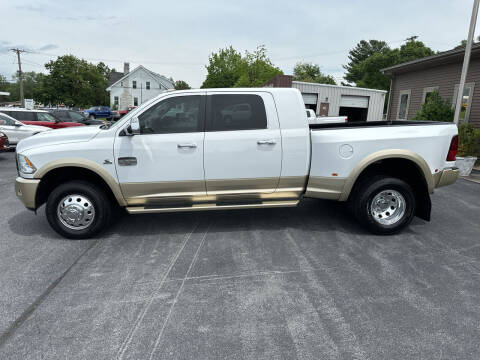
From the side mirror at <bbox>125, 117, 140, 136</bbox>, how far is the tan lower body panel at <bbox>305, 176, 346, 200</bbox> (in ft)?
8.02

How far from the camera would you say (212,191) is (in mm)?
4758

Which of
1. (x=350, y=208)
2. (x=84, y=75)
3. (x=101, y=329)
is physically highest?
(x=84, y=75)

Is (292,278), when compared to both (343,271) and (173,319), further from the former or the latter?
(173,319)

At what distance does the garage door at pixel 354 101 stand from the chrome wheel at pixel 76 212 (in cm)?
2453

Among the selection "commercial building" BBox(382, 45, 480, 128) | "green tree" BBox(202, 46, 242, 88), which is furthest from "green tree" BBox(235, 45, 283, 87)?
"commercial building" BBox(382, 45, 480, 128)

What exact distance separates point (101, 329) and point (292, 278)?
75.6 inches

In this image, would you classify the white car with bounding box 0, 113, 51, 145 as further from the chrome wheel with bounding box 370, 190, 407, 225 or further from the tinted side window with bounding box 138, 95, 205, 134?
the chrome wheel with bounding box 370, 190, 407, 225

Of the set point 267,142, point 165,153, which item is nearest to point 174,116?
point 165,153

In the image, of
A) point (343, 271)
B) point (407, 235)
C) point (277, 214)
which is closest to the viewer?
point (343, 271)

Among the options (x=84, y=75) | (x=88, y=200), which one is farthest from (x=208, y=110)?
(x=84, y=75)

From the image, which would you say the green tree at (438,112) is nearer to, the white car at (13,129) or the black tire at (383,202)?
the black tire at (383,202)

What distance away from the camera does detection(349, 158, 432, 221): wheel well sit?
4.90 m

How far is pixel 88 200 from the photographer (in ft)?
15.3

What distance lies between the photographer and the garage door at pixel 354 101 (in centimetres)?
2634
